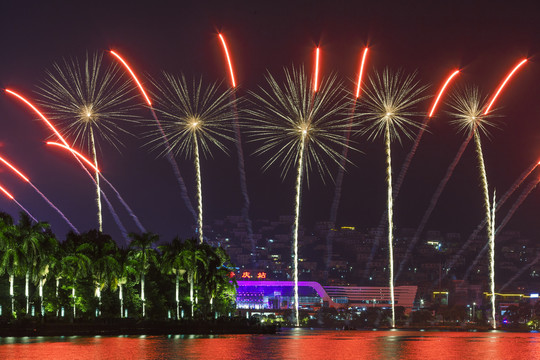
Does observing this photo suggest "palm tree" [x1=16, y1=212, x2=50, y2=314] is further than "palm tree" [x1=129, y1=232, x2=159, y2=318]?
No

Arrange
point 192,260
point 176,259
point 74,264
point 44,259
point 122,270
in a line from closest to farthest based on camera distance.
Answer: point 44,259, point 74,264, point 122,270, point 176,259, point 192,260

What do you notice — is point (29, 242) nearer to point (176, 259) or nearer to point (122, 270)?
point (122, 270)

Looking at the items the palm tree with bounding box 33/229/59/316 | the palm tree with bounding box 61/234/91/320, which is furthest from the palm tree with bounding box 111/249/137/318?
the palm tree with bounding box 33/229/59/316

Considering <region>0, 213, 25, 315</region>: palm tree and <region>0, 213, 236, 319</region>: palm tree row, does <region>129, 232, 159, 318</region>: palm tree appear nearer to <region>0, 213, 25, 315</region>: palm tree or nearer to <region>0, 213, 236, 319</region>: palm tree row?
<region>0, 213, 236, 319</region>: palm tree row

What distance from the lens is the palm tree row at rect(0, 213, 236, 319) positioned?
8838 centimetres

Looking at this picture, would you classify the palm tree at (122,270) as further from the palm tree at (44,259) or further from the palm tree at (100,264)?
the palm tree at (44,259)

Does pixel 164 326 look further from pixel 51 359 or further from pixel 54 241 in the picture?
pixel 51 359

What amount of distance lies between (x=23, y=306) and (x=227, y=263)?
64.1 metres

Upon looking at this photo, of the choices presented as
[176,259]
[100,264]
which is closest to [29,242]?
[100,264]

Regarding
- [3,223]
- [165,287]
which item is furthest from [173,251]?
[3,223]

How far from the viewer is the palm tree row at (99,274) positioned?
8838 cm

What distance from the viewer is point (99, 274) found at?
320 feet

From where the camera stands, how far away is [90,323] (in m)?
91.9

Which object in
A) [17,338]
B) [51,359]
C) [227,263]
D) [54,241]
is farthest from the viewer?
[227,263]
